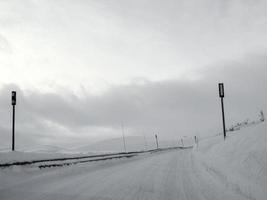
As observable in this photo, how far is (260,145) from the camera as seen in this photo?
14352mm

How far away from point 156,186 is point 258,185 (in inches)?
191

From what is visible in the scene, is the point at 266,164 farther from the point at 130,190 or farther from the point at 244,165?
the point at 130,190

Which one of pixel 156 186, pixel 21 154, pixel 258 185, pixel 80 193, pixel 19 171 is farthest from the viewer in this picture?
pixel 21 154

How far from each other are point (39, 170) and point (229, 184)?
17.5 meters

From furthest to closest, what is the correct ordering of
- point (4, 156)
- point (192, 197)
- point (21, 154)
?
point (21, 154) → point (4, 156) → point (192, 197)

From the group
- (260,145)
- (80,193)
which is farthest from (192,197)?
(260,145)

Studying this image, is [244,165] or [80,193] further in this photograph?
[244,165]

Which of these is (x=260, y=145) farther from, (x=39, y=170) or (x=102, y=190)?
(x=39, y=170)

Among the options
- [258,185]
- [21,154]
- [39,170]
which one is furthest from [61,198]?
[21,154]

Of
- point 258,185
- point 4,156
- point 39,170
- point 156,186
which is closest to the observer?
point 258,185

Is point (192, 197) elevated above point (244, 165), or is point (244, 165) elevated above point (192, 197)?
point (244, 165)

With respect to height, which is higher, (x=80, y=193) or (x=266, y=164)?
(x=266, y=164)

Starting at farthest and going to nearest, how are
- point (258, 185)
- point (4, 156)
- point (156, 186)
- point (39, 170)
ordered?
point (4, 156) < point (39, 170) < point (156, 186) < point (258, 185)

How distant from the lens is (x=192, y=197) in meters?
11.1
